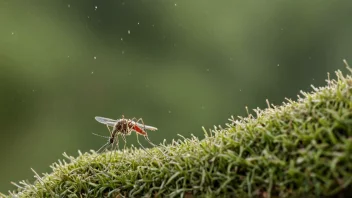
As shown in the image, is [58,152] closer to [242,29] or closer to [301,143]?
[242,29]

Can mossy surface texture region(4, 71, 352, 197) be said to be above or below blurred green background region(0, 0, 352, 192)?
below

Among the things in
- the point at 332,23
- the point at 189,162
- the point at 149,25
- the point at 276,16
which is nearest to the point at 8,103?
A: the point at 149,25

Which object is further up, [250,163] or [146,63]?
[146,63]

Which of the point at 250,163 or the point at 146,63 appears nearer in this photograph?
the point at 250,163

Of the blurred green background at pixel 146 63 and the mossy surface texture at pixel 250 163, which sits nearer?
the mossy surface texture at pixel 250 163
